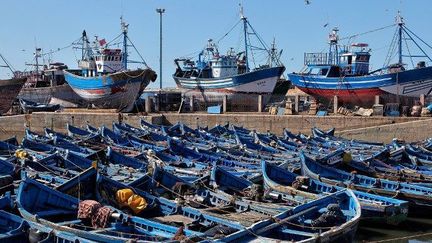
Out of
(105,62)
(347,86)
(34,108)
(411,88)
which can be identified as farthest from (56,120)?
(411,88)

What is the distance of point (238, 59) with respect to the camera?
46.6 meters

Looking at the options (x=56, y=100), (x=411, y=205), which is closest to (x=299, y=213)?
(x=411, y=205)

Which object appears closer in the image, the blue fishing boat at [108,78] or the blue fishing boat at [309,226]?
the blue fishing boat at [309,226]

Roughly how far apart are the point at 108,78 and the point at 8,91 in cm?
800

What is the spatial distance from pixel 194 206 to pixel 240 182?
7.39 feet

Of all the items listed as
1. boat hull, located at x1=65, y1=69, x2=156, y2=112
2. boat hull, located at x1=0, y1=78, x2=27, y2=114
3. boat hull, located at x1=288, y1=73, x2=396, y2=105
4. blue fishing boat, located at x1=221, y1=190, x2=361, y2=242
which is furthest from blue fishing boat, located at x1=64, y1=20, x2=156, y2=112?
blue fishing boat, located at x1=221, y1=190, x2=361, y2=242

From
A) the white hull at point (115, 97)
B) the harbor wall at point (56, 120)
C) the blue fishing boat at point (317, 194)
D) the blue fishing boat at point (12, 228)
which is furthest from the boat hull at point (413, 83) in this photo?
the blue fishing boat at point (12, 228)

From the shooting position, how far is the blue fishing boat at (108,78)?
4122cm

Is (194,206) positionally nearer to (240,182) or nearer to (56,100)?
(240,182)

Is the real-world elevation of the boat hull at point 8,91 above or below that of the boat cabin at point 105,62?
below

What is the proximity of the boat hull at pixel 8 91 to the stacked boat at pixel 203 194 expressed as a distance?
21.8 m

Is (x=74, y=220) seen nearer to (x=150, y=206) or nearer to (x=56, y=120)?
(x=150, y=206)

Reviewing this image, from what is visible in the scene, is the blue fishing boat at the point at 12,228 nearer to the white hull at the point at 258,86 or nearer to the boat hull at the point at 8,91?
the white hull at the point at 258,86

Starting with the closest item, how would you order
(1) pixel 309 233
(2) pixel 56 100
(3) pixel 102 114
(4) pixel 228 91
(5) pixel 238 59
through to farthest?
1. (1) pixel 309 233
2. (3) pixel 102 114
3. (4) pixel 228 91
4. (5) pixel 238 59
5. (2) pixel 56 100
